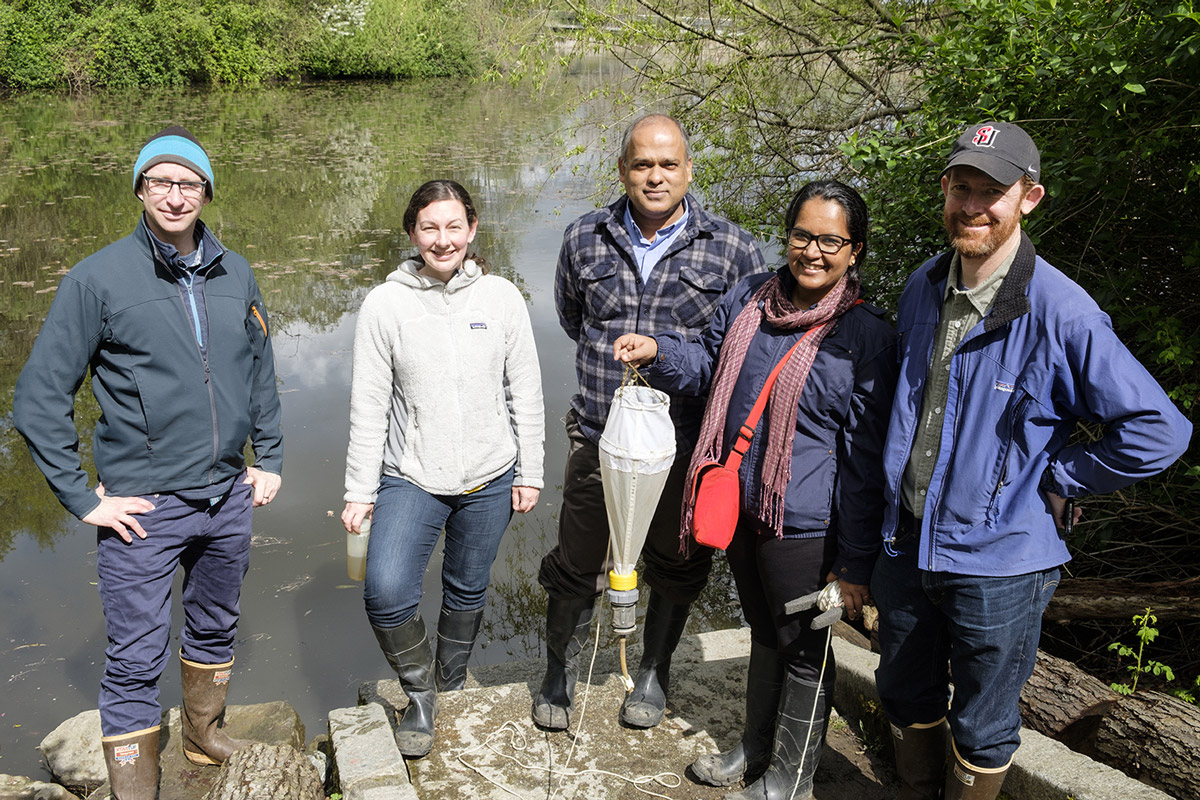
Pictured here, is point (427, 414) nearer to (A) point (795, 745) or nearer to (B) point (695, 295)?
(B) point (695, 295)

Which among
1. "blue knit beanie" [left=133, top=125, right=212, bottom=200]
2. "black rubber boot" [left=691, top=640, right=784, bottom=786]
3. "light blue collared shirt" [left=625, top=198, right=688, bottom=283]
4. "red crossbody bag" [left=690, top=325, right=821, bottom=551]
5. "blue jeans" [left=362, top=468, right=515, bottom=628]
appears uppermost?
"blue knit beanie" [left=133, top=125, right=212, bottom=200]

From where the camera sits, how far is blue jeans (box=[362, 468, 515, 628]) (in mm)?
3143

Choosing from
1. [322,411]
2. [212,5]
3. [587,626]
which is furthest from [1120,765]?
[212,5]

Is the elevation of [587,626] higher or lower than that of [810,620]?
lower

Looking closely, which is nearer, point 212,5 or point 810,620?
point 810,620

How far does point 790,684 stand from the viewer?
9.81 feet

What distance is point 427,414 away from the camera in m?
3.17

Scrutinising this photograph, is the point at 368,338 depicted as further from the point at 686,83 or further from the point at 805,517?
the point at 686,83

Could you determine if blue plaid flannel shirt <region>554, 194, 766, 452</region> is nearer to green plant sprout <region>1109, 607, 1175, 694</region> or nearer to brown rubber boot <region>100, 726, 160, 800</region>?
brown rubber boot <region>100, 726, 160, 800</region>

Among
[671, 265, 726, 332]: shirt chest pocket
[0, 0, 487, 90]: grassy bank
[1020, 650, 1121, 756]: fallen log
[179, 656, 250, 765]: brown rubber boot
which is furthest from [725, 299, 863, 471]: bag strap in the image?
[0, 0, 487, 90]: grassy bank

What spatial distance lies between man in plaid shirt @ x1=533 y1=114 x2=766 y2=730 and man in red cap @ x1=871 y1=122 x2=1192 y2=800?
721 mm

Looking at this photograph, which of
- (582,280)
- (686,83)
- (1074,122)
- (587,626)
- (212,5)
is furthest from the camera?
(212,5)

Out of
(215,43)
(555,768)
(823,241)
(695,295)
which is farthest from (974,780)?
(215,43)

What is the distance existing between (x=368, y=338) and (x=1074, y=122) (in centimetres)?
297
